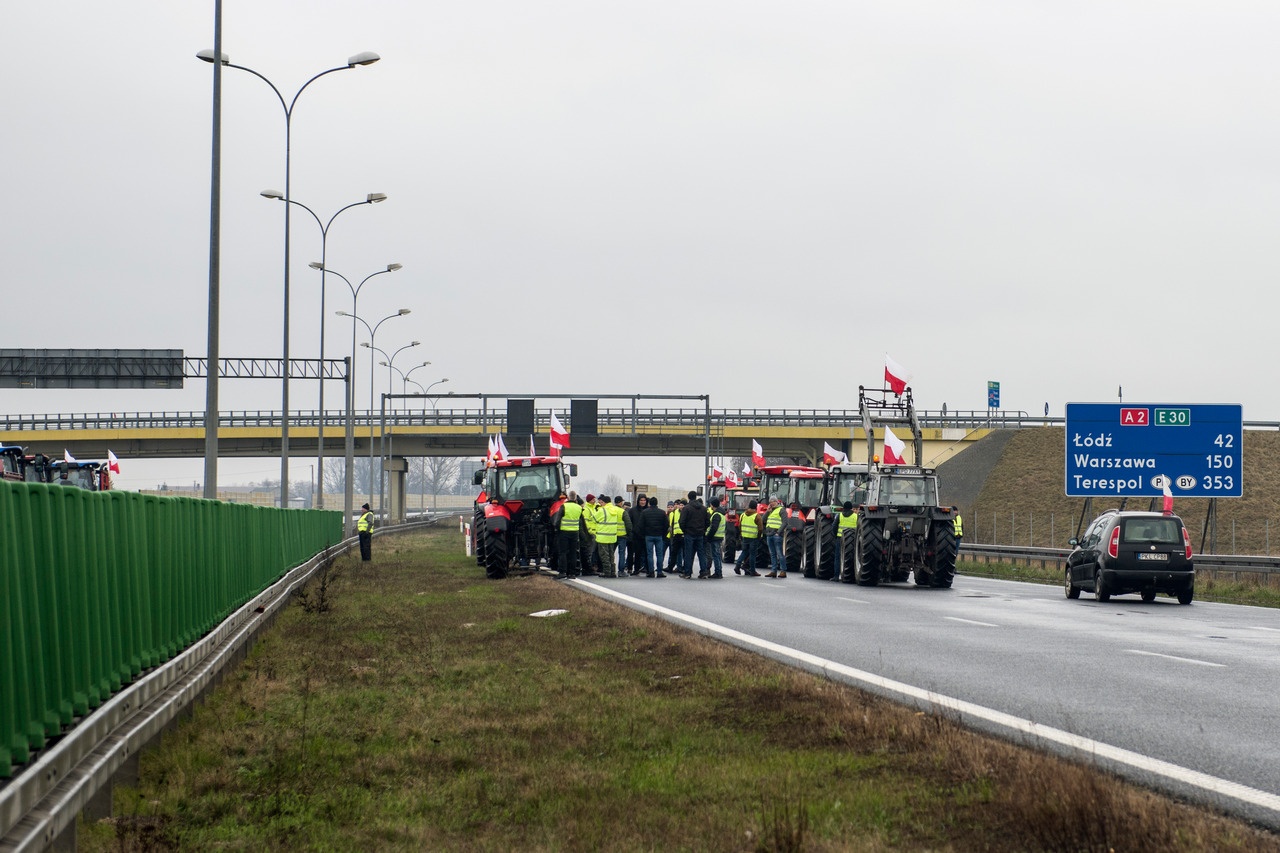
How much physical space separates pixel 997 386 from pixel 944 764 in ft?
275

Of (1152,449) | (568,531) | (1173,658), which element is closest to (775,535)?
(568,531)

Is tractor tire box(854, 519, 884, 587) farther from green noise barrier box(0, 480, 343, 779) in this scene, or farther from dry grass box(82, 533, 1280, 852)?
green noise barrier box(0, 480, 343, 779)

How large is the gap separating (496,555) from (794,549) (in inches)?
407

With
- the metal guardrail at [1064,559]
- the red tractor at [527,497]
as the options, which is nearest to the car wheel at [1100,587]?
the metal guardrail at [1064,559]

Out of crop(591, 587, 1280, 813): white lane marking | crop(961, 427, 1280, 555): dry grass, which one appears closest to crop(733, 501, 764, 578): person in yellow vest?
crop(961, 427, 1280, 555): dry grass

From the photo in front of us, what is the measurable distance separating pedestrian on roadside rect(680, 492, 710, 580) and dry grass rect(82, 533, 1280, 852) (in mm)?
19130

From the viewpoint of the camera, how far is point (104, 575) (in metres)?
8.70

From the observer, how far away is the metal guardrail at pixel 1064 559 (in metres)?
33.0

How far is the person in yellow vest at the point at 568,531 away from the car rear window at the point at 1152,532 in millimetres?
11375

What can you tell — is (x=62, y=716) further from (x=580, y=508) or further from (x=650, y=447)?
(x=650, y=447)

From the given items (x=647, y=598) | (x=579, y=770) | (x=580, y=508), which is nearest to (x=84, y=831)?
(x=579, y=770)

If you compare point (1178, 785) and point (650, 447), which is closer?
point (1178, 785)

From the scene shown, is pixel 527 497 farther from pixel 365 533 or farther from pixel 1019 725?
pixel 1019 725

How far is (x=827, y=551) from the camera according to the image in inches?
1371
